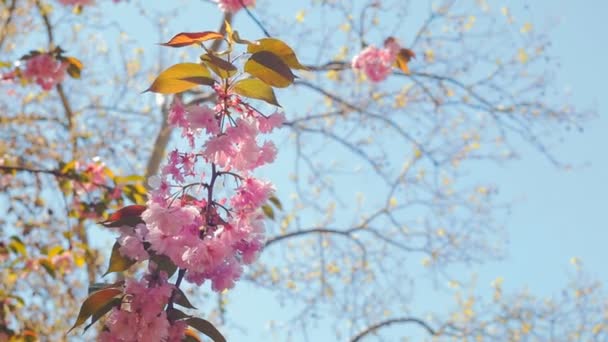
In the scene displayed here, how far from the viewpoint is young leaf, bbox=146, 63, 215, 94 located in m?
1.05

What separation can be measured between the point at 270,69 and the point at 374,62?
2428 mm

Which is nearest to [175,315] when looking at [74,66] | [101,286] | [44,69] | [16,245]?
[101,286]

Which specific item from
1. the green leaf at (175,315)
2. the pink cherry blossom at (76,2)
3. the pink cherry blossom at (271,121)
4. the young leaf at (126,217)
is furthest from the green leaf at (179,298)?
the pink cherry blossom at (76,2)

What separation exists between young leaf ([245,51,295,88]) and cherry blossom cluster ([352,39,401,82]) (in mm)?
2304

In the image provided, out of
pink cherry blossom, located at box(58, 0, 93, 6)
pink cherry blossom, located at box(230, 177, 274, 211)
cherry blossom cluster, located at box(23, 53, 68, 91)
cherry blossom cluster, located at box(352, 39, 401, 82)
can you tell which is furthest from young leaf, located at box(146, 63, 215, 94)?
pink cherry blossom, located at box(58, 0, 93, 6)

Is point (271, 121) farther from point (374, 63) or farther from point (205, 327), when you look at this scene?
point (374, 63)

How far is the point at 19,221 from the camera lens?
3238 millimetres

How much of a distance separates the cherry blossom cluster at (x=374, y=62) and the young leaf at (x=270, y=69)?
2304 millimetres

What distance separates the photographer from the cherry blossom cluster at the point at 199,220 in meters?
1.00

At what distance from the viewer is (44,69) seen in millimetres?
2875

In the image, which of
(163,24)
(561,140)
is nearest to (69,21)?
(163,24)

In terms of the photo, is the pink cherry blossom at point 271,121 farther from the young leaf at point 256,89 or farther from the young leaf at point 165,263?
the young leaf at point 165,263

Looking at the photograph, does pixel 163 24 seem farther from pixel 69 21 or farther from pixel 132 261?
pixel 132 261

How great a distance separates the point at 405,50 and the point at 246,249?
6.35 ft
